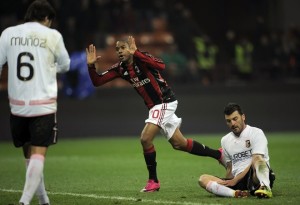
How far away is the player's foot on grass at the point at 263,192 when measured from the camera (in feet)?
29.2

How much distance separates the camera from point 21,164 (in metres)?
14.9

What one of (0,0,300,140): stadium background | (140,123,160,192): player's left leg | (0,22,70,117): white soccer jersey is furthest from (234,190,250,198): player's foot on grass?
(0,0,300,140): stadium background

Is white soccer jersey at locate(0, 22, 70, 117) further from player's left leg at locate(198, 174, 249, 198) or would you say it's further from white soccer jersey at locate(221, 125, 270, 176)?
white soccer jersey at locate(221, 125, 270, 176)

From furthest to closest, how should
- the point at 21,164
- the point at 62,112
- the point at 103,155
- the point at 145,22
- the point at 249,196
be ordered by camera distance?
1. the point at 145,22
2. the point at 62,112
3. the point at 103,155
4. the point at 21,164
5. the point at 249,196

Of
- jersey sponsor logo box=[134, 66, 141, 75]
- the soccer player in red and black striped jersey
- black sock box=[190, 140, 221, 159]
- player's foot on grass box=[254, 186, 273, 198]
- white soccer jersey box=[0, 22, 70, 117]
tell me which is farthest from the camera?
black sock box=[190, 140, 221, 159]

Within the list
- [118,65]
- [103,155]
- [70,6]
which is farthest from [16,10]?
[118,65]

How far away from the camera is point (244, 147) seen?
9.48m

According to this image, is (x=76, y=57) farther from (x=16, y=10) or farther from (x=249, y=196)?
(x=249, y=196)

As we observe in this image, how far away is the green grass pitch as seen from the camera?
9.41 m

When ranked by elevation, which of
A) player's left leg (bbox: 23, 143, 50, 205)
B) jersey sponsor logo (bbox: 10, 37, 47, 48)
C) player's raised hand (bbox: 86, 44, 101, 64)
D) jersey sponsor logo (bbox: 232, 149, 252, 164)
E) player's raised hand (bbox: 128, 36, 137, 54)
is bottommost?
player's left leg (bbox: 23, 143, 50, 205)

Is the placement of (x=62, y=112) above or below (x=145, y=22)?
below

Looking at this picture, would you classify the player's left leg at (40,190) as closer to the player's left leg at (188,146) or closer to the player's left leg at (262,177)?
the player's left leg at (262,177)

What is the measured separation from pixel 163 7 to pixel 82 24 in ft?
12.2

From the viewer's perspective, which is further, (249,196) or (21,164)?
(21,164)
